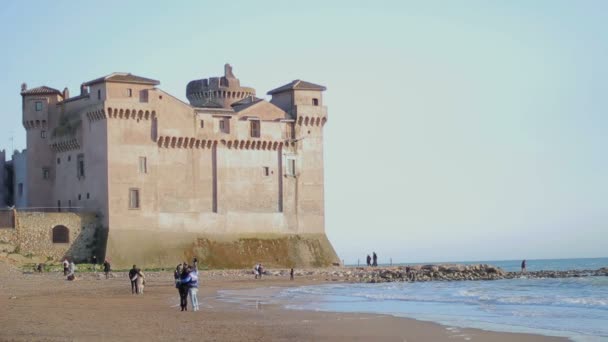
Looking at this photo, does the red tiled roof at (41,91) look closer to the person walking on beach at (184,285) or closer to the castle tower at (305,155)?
the castle tower at (305,155)

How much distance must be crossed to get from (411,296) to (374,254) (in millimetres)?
30857

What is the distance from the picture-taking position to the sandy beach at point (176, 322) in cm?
2302

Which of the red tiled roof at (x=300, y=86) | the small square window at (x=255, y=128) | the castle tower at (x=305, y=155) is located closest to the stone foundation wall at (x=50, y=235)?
the small square window at (x=255, y=128)

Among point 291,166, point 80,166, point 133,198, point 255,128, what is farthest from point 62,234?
point 291,166

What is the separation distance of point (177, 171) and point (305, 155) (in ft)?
Answer: 28.9

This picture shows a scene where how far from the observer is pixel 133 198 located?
196 feet

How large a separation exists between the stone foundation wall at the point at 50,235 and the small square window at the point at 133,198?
2072 millimetres

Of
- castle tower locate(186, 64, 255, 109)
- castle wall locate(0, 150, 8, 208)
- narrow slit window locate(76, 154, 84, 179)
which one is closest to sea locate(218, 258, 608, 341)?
narrow slit window locate(76, 154, 84, 179)

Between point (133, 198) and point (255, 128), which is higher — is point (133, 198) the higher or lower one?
the lower one

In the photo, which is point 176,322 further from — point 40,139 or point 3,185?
point 3,185

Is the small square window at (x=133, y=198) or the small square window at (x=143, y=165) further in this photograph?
the small square window at (x=143, y=165)

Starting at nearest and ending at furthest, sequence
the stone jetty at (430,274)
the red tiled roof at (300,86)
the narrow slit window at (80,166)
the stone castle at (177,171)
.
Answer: the stone jetty at (430,274), the stone castle at (177,171), the narrow slit window at (80,166), the red tiled roof at (300,86)

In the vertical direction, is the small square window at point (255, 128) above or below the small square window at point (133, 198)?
above

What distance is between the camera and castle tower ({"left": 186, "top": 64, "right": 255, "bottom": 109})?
77562 mm
